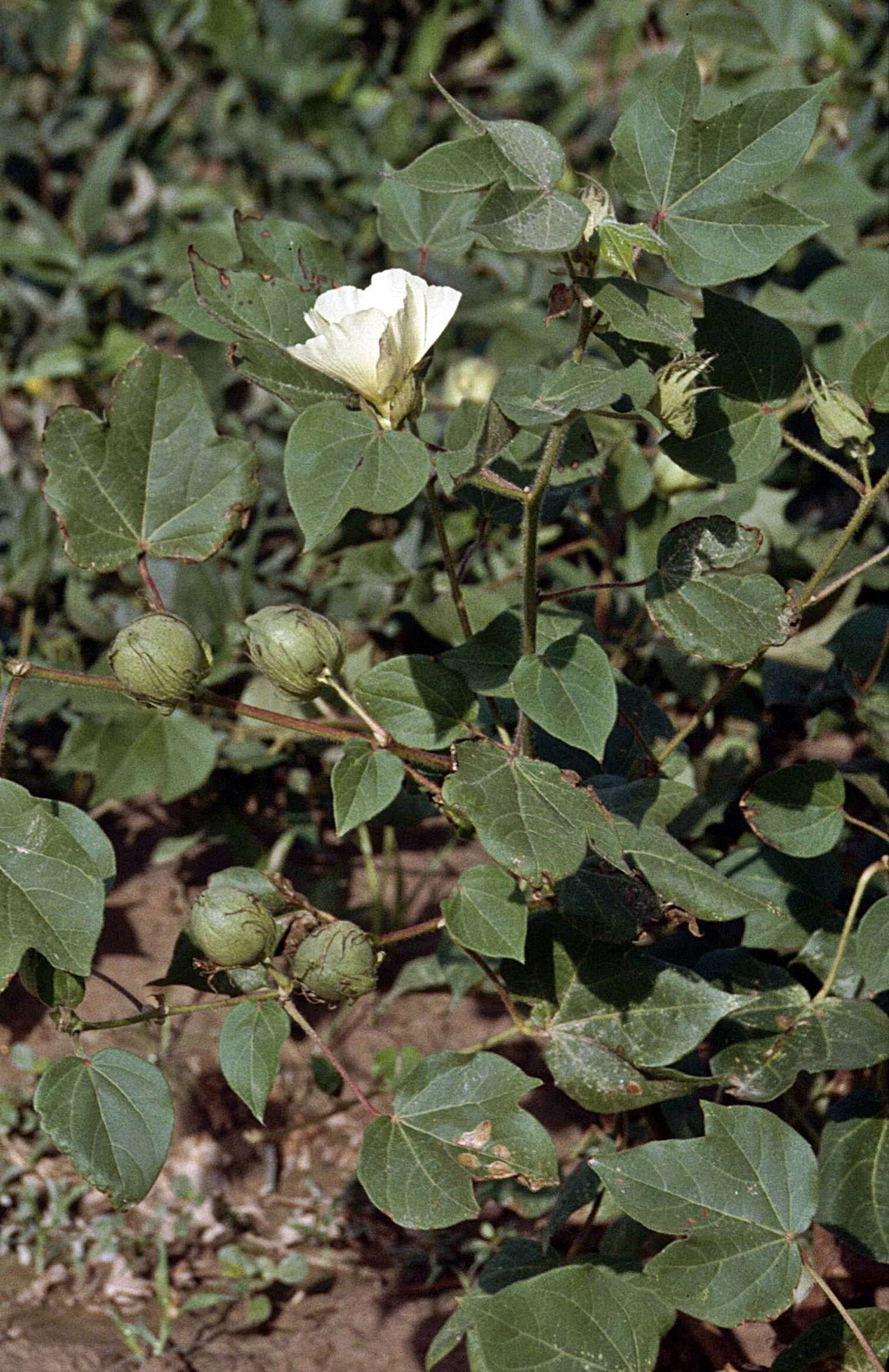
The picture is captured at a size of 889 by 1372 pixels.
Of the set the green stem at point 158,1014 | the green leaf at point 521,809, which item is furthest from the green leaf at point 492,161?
the green stem at point 158,1014

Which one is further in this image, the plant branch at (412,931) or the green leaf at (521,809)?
the plant branch at (412,931)

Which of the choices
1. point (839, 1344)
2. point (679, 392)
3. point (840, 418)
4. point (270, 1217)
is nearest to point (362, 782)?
point (679, 392)

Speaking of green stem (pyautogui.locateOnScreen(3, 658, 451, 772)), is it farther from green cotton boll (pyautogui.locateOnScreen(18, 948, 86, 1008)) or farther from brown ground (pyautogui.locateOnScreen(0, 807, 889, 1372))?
brown ground (pyautogui.locateOnScreen(0, 807, 889, 1372))

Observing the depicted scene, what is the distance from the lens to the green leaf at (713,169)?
1.04m

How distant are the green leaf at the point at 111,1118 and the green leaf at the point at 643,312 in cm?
68

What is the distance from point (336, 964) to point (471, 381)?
1.13 meters

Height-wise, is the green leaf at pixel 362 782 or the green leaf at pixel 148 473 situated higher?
the green leaf at pixel 148 473

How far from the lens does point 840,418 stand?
1115 millimetres

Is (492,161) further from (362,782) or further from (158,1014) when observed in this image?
(158,1014)

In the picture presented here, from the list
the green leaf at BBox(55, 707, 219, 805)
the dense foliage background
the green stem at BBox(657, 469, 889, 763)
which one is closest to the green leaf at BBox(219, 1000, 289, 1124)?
the dense foliage background

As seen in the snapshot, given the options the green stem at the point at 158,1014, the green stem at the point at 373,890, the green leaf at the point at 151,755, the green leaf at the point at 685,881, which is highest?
the green leaf at the point at 685,881

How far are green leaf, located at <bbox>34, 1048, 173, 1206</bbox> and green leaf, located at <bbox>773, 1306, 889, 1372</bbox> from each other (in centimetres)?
54

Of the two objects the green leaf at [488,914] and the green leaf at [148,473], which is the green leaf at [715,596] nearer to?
the green leaf at [488,914]

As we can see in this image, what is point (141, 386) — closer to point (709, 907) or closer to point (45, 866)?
point (45, 866)
